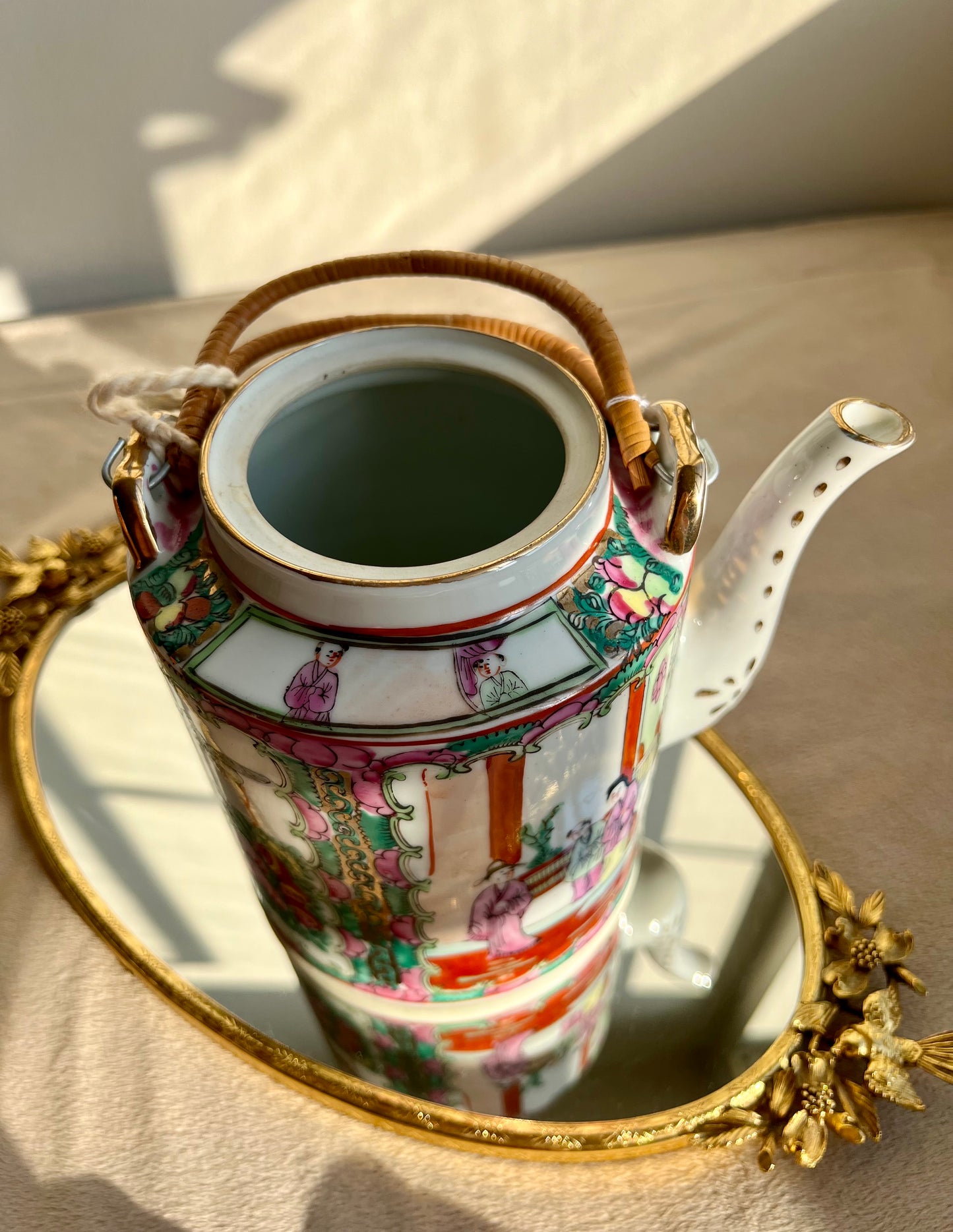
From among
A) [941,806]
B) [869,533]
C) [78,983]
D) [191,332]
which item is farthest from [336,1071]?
[191,332]

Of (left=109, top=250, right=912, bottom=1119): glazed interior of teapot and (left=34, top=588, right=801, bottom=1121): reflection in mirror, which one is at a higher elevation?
(left=109, top=250, right=912, bottom=1119): glazed interior of teapot

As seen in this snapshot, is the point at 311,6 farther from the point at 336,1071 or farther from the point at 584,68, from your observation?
the point at 336,1071

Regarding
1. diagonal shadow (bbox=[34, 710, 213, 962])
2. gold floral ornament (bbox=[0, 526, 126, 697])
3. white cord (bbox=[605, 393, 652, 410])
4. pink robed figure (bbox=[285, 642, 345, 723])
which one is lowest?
diagonal shadow (bbox=[34, 710, 213, 962])

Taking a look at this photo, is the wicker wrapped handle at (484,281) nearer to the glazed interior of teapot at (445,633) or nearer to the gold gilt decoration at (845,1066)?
the glazed interior of teapot at (445,633)

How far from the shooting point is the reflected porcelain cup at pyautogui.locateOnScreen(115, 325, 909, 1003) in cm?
45

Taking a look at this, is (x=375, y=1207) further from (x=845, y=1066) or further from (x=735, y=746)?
(x=735, y=746)

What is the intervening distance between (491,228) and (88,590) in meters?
0.78

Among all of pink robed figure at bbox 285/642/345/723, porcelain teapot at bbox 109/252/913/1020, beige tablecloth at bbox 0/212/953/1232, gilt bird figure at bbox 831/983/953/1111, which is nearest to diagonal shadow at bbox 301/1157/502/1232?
beige tablecloth at bbox 0/212/953/1232

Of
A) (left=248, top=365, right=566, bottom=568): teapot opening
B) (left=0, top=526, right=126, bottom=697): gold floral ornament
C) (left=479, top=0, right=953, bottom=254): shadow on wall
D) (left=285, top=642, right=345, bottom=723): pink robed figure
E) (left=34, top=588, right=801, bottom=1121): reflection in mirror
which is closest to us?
(left=285, top=642, right=345, bottom=723): pink robed figure

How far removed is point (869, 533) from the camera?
105 centimetres

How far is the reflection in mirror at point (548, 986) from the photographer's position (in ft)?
2.21

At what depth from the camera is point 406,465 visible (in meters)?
0.63

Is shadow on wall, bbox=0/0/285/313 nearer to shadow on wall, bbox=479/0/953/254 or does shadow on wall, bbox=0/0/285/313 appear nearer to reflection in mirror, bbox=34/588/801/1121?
shadow on wall, bbox=479/0/953/254

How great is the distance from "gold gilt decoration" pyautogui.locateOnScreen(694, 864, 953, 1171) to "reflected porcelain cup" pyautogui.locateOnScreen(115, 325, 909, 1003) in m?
0.17
